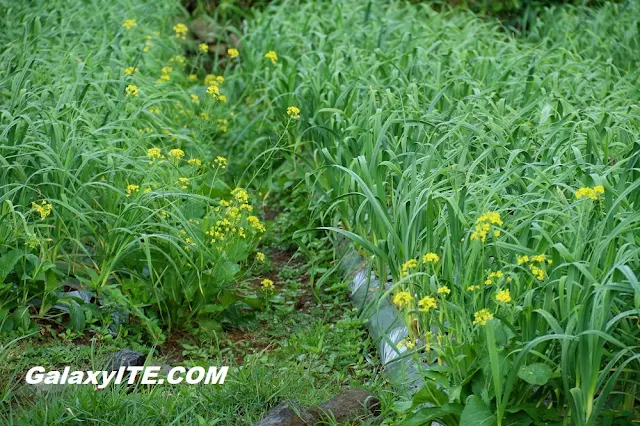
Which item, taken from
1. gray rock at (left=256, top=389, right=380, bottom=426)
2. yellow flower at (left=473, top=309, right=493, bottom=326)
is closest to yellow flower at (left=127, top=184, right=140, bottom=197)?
gray rock at (left=256, top=389, right=380, bottom=426)

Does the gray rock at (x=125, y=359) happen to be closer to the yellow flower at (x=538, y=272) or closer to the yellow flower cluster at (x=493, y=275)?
the yellow flower cluster at (x=493, y=275)

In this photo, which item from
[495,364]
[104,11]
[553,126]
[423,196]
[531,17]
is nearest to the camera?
[495,364]

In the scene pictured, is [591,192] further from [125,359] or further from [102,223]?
[102,223]

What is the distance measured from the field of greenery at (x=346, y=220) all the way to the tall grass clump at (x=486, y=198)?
0.04 feet

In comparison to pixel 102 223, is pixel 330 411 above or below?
below

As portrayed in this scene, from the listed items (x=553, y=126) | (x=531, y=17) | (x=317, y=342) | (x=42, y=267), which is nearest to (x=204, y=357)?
(x=317, y=342)

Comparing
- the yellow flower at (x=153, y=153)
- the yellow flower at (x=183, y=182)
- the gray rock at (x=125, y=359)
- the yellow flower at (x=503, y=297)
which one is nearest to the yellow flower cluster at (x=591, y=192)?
the yellow flower at (x=503, y=297)

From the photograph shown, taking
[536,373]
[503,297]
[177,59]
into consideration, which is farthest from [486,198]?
[177,59]

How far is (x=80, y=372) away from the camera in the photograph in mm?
3760

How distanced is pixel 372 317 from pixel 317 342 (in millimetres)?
272

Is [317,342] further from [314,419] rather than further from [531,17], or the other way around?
[531,17]

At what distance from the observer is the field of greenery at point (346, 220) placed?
126 inches

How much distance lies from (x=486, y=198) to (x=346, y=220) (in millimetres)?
1109

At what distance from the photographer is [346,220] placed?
4.83m
